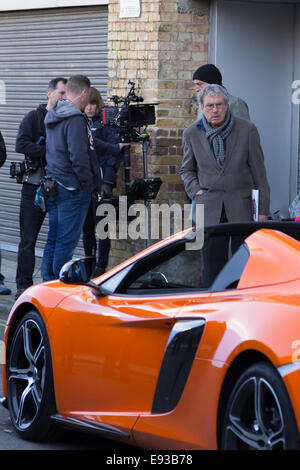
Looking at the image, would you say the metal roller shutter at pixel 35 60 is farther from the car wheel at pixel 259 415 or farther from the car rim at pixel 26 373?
the car wheel at pixel 259 415

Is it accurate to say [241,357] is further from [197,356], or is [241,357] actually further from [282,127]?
[282,127]

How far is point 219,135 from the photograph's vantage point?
8.19 m

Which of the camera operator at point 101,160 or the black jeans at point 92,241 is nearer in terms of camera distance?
the camera operator at point 101,160

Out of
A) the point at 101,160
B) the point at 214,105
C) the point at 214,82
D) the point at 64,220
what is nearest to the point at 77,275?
the point at 214,105

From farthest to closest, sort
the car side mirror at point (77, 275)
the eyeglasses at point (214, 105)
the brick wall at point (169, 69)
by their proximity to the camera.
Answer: the brick wall at point (169, 69) < the eyeglasses at point (214, 105) < the car side mirror at point (77, 275)

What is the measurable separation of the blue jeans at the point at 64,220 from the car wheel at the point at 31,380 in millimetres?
3375

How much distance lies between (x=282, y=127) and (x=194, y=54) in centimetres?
118

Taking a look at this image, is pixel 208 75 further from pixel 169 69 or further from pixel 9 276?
pixel 9 276

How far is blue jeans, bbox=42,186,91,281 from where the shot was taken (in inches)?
364

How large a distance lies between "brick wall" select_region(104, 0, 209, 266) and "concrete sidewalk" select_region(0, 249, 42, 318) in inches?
69.2

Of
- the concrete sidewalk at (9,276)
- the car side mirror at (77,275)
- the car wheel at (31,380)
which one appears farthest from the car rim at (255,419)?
the concrete sidewalk at (9,276)

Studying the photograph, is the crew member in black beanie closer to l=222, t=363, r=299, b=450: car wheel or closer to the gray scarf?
the gray scarf

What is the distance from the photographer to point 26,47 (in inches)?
544

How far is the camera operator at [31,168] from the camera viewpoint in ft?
32.4
